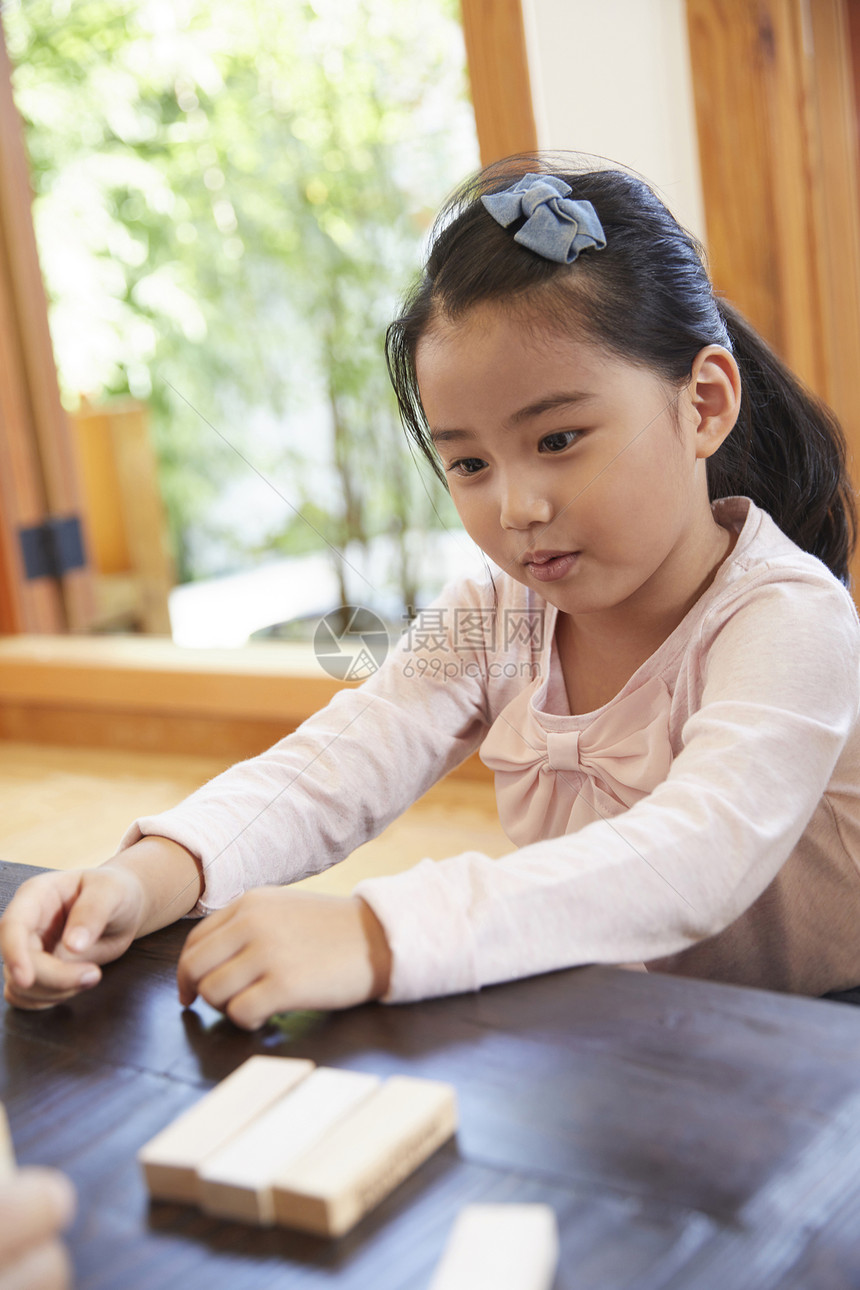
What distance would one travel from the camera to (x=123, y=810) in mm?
1143

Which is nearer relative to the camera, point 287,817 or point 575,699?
point 287,817

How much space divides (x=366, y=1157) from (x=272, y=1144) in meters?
0.03

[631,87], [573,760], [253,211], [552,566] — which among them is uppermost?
[253,211]

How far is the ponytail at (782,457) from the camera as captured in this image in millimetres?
842

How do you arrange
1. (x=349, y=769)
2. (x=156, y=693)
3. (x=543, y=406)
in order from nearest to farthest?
(x=543, y=406), (x=349, y=769), (x=156, y=693)

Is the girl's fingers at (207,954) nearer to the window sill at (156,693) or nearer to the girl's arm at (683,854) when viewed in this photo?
the girl's arm at (683,854)

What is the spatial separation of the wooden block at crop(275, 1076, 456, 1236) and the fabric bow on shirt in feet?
1.26

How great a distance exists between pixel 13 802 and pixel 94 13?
89.3 inches

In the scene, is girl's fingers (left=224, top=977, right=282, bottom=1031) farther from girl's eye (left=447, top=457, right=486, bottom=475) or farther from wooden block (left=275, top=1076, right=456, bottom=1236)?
girl's eye (left=447, top=457, right=486, bottom=475)

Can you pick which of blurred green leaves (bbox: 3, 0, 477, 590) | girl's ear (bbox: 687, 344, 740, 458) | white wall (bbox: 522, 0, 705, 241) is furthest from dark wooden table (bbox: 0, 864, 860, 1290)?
blurred green leaves (bbox: 3, 0, 477, 590)

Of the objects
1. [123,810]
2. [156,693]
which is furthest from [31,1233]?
[156,693]

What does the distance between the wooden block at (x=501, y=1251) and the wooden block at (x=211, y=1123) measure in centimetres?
9

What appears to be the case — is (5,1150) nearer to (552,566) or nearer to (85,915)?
(85,915)

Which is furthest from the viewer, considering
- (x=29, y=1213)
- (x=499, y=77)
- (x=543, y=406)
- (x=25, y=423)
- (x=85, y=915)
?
(x=25, y=423)
